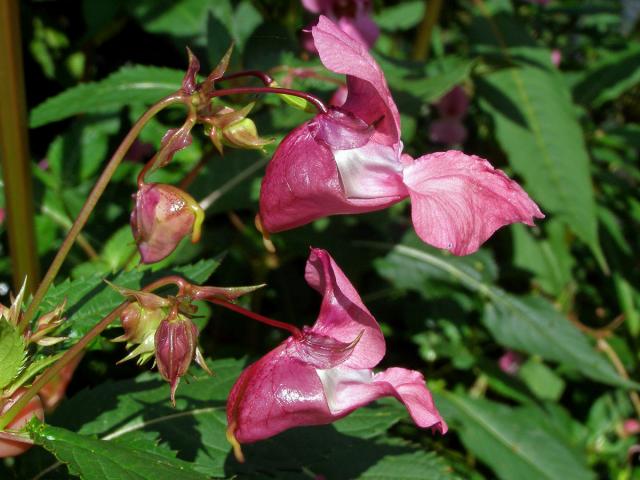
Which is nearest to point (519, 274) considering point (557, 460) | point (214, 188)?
point (557, 460)

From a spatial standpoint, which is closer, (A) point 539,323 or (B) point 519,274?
(A) point 539,323

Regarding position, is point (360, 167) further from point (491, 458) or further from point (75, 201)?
point (491, 458)

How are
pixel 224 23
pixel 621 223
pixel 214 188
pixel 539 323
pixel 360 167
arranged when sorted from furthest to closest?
pixel 621 223, pixel 539 323, pixel 224 23, pixel 214 188, pixel 360 167

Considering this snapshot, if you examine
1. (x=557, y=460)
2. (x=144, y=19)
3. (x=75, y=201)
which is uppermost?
(x=144, y=19)

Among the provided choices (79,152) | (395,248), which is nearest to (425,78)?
(395,248)

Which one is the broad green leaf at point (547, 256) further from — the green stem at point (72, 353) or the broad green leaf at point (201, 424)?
the green stem at point (72, 353)

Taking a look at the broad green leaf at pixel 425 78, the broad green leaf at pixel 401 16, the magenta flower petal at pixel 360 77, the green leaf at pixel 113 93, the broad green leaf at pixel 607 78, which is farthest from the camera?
the broad green leaf at pixel 607 78

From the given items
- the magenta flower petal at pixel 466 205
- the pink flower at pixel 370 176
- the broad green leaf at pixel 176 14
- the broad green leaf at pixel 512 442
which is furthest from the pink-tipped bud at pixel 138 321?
the broad green leaf at pixel 512 442
